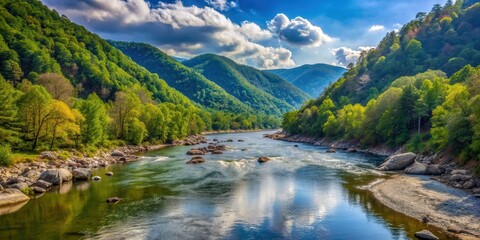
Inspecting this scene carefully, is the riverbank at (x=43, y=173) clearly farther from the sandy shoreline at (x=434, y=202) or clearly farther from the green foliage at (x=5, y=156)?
the sandy shoreline at (x=434, y=202)

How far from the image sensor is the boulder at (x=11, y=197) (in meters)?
36.0

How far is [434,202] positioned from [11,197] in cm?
4567

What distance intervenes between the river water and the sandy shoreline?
5.67ft

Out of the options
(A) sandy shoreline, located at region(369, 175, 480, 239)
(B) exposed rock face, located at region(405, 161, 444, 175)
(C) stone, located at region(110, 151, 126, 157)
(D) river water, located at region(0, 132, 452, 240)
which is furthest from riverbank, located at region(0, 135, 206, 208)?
(B) exposed rock face, located at region(405, 161, 444, 175)

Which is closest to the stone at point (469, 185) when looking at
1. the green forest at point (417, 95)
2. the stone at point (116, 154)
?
the green forest at point (417, 95)

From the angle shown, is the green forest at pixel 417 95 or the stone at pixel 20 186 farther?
the green forest at pixel 417 95

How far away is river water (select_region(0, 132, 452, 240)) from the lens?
27703mm

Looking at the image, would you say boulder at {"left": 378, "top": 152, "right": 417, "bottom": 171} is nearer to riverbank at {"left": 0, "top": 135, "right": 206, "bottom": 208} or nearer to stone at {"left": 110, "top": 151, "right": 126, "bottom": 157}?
riverbank at {"left": 0, "top": 135, "right": 206, "bottom": 208}

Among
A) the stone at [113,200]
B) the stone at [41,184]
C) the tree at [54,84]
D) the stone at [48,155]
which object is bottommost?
the stone at [113,200]

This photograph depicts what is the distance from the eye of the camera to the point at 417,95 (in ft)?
277

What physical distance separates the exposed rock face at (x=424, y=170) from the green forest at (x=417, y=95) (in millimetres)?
4184

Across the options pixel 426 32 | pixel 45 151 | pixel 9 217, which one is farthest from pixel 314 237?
pixel 426 32

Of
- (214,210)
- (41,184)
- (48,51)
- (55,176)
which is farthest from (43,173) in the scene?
(48,51)

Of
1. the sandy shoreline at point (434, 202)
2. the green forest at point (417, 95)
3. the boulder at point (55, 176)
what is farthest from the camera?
the green forest at point (417, 95)
